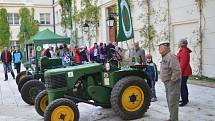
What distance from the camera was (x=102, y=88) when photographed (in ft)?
27.5

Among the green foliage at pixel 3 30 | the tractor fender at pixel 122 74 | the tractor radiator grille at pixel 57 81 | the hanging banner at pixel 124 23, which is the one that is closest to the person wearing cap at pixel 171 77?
the tractor fender at pixel 122 74

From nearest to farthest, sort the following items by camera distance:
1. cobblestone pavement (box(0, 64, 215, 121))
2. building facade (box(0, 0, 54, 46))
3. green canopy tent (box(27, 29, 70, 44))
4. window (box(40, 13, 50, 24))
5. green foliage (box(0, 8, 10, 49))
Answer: cobblestone pavement (box(0, 64, 215, 121)), green canopy tent (box(27, 29, 70, 44)), green foliage (box(0, 8, 10, 49)), building facade (box(0, 0, 54, 46)), window (box(40, 13, 50, 24))

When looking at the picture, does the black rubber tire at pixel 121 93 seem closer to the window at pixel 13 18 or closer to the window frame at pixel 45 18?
the window at pixel 13 18

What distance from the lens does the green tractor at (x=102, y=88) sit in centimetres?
815

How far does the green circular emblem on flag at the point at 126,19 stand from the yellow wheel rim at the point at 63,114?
10.9 feet

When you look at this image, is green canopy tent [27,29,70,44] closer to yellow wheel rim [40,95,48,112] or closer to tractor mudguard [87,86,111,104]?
yellow wheel rim [40,95,48,112]

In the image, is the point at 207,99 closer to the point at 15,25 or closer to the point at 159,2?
the point at 159,2

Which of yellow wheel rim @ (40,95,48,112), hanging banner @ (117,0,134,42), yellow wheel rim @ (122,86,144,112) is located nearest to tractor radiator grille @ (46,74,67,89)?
yellow wheel rim @ (40,95,48,112)

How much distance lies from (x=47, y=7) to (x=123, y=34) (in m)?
41.3

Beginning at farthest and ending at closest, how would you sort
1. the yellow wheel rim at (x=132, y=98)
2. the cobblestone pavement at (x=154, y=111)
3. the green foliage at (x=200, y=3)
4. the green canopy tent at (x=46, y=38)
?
1. the green canopy tent at (x=46, y=38)
2. the green foliage at (x=200, y=3)
3. the cobblestone pavement at (x=154, y=111)
4. the yellow wheel rim at (x=132, y=98)

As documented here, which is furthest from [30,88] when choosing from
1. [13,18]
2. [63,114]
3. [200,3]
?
[13,18]

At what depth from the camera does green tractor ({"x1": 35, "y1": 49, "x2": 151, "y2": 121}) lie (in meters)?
8.15

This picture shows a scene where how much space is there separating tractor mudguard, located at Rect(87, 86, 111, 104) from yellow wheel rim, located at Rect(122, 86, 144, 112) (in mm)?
427

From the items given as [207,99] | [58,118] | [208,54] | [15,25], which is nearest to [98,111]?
[58,118]
